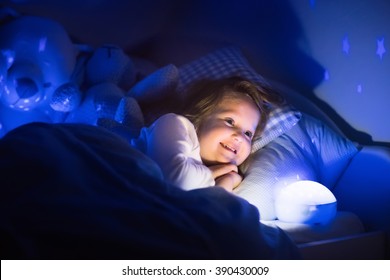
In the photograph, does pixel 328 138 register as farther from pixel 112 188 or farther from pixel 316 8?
pixel 112 188

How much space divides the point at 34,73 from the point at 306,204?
1020mm

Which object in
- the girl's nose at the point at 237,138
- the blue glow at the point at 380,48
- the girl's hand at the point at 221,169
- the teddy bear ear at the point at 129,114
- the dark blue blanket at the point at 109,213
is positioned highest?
the blue glow at the point at 380,48

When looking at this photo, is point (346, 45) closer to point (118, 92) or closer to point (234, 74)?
point (234, 74)

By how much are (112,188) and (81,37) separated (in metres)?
1.31

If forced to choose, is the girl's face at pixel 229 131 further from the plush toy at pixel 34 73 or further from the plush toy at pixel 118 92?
the plush toy at pixel 34 73

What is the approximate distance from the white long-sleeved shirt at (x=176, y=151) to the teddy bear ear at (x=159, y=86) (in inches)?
11.5

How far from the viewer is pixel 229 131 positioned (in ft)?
4.37

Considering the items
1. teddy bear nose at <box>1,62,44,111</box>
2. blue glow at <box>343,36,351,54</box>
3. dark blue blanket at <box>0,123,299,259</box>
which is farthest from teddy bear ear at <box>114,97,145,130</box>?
blue glow at <box>343,36,351,54</box>

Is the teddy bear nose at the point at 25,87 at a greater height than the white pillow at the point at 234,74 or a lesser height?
lesser

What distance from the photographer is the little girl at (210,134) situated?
Answer: 1142 millimetres

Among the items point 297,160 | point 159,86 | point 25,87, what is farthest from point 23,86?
point 297,160

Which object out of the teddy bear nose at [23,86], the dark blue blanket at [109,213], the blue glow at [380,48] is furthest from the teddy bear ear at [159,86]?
the blue glow at [380,48]
